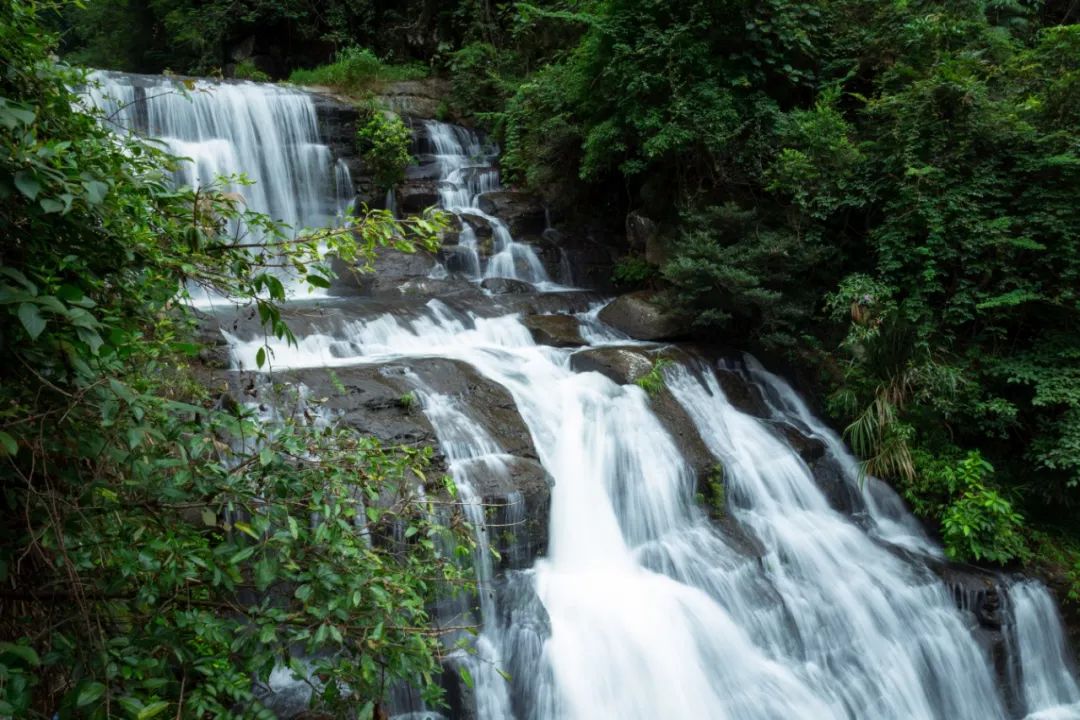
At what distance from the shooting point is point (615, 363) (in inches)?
313

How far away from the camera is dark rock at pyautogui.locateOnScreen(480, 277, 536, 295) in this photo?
10.4 meters

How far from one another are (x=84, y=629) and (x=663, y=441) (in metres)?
5.58

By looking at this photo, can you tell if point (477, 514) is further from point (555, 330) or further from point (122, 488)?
point (555, 330)

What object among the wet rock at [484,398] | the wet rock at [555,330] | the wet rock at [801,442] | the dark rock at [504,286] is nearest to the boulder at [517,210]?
the dark rock at [504,286]

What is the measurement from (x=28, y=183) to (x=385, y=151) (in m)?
10.9

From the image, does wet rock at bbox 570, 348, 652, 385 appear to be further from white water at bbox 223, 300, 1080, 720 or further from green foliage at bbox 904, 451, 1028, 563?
green foliage at bbox 904, 451, 1028, 563

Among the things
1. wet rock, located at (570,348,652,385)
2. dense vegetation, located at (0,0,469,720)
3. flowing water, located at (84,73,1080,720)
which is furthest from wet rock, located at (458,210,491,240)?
dense vegetation, located at (0,0,469,720)

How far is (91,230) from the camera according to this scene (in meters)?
2.20

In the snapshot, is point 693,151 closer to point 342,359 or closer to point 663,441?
point 663,441

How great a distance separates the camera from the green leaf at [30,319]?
1763 millimetres

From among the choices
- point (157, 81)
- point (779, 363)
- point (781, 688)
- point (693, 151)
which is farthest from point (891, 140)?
point (157, 81)

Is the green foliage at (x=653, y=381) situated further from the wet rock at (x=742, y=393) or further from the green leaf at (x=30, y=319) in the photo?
the green leaf at (x=30, y=319)

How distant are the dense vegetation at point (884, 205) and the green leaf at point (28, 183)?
7.50 m

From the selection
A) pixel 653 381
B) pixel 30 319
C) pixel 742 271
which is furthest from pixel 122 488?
pixel 742 271
